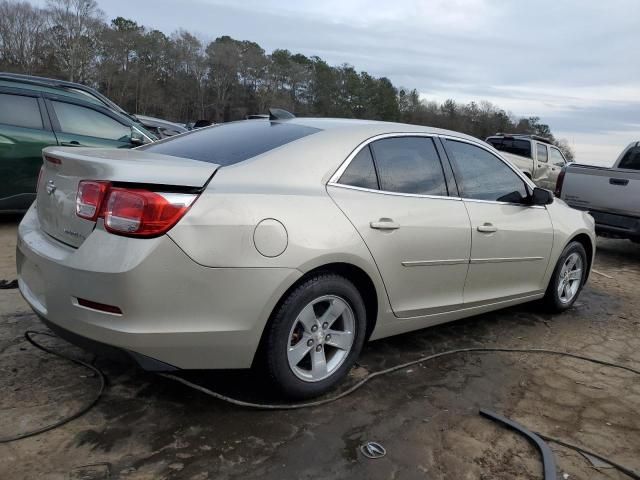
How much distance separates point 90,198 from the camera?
2557 mm

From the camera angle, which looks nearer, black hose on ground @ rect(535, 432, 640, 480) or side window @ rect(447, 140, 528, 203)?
black hose on ground @ rect(535, 432, 640, 480)

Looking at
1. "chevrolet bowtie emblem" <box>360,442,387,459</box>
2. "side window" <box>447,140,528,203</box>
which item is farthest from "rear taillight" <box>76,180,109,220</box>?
"side window" <box>447,140,528,203</box>

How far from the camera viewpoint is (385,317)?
334cm

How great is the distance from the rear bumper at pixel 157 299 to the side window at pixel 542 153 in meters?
14.2

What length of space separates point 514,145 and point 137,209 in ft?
48.3

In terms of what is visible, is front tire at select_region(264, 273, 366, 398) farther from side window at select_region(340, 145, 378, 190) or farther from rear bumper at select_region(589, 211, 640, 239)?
rear bumper at select_region(589, 211, 640, 239)

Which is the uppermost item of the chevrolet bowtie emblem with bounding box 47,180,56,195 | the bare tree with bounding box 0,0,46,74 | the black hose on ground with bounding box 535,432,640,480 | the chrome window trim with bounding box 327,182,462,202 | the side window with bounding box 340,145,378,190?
the bare tree with bounding box 0,0,46,74

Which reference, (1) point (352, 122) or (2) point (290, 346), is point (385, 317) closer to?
(2) point (290, 346)

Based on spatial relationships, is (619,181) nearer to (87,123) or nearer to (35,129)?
(87,123)

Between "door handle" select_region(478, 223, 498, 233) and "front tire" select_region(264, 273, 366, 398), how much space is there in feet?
3.81

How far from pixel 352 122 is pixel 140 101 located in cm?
8267

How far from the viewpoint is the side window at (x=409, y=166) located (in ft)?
11.0

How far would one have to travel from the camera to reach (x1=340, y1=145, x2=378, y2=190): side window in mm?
3129

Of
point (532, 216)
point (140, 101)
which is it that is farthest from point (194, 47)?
point (532, 216)
